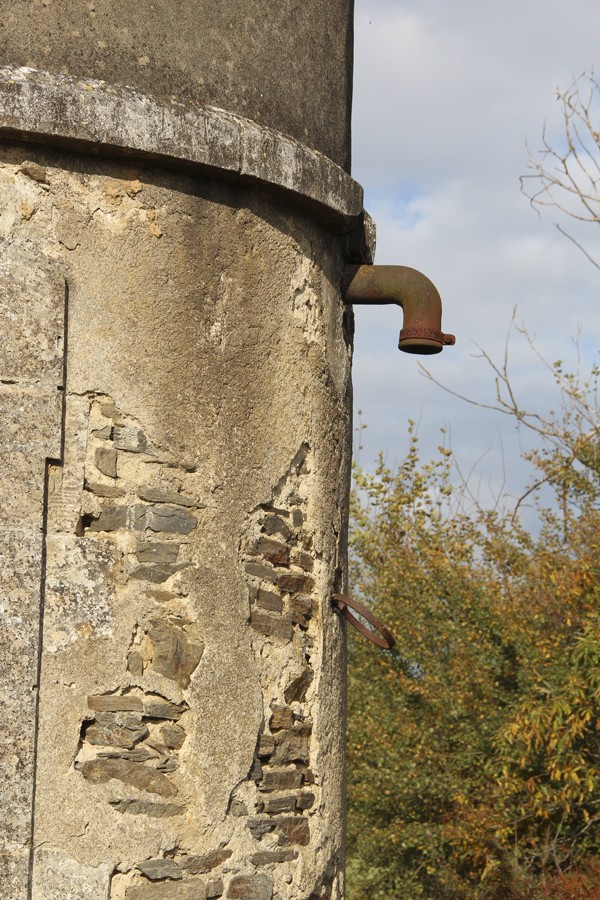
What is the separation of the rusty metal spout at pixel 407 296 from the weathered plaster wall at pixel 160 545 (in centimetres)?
39

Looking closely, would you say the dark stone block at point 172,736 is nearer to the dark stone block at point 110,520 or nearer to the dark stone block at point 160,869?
the dark stone block at point 160,869

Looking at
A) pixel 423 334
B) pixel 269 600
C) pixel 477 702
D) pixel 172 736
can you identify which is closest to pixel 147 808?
pixel 172 736

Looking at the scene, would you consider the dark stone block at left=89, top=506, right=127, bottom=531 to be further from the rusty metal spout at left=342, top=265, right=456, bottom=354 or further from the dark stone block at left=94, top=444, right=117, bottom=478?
the rusty metal spout at left=342, top=265, right=456, bottom=354

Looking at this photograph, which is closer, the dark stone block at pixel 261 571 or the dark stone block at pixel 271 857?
the dark stone block at pixel 271 857

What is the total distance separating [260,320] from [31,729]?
5.00ft

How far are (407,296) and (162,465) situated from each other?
4.21 feet

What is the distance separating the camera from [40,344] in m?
3.51

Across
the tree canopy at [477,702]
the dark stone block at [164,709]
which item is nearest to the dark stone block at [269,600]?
the dark stone block at [164,709]

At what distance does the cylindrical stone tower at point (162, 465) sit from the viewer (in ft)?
11.3

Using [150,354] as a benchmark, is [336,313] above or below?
above

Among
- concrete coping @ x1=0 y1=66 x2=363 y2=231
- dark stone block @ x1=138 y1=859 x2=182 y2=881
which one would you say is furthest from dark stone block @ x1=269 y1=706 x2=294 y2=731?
concrete coping @ x1=0 y1=66 x2=363 y2=231

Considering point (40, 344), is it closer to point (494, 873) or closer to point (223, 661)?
point (223, 661)

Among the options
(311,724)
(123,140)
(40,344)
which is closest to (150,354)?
(40,344)

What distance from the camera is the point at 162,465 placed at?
3.69m
